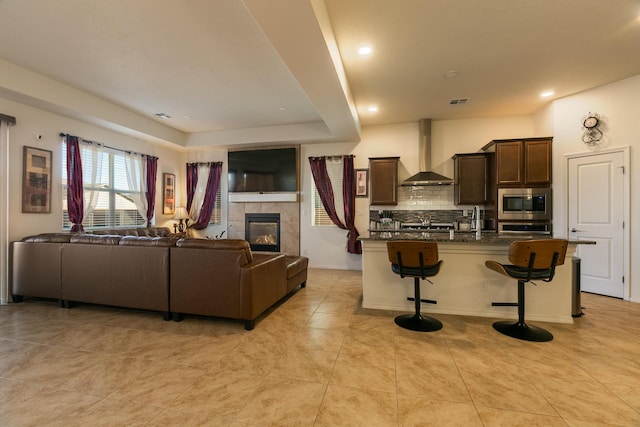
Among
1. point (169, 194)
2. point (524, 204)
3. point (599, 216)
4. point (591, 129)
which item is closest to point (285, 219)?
point (169, 194)

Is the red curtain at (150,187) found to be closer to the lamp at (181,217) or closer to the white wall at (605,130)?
the lamp at (181,217)

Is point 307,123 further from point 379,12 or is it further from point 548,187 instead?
point 548,187

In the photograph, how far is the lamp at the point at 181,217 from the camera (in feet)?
21.9

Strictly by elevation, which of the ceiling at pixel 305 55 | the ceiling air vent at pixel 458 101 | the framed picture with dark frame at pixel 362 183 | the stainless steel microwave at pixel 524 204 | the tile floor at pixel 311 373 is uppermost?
the ceiling air vent at pixel 458 101

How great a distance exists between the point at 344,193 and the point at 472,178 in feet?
8.35

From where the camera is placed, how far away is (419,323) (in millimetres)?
2990

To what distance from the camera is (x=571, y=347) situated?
2535mm

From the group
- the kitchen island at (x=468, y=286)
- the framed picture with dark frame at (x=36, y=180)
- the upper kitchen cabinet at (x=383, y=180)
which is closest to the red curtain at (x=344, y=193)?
the upper kitchen cabinet at (x=383, y=180)

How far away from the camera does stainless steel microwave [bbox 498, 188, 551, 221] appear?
4.77 m

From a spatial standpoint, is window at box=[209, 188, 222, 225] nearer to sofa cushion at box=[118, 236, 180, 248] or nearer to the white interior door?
sofa cushion at box=[118, 236, 180, 248]

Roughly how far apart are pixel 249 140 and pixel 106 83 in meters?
2.70

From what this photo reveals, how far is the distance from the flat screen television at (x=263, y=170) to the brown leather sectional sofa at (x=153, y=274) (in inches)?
119

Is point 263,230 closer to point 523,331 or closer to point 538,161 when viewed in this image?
point 523,331

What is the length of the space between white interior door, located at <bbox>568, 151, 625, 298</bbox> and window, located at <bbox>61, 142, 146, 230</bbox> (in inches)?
323
